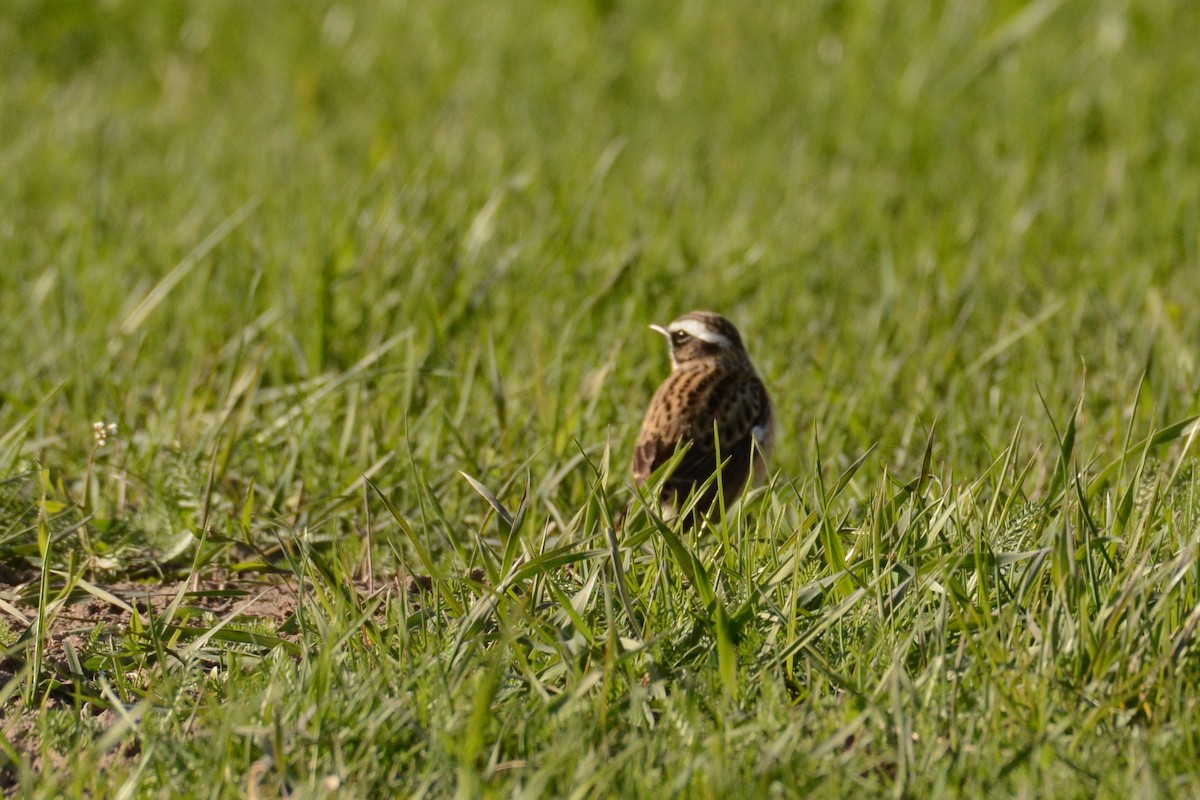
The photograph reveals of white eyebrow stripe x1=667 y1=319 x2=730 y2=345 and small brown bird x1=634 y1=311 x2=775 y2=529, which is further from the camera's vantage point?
white eyebrow stripe x1=667 y1=319 x2=730 y2=345

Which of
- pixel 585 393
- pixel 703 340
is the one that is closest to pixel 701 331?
pixel 703 340

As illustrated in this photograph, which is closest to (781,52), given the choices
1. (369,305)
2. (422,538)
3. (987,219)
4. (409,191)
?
(987,219)

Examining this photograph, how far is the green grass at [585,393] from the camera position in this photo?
12.0ft

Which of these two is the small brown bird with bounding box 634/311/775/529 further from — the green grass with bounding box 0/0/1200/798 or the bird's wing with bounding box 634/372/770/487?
the green grass with bounding box 0/0/1200/798

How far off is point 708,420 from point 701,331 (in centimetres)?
54

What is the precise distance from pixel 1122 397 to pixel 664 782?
3.23 meters

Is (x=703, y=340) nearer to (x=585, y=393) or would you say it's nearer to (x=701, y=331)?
(x=701, y=331)

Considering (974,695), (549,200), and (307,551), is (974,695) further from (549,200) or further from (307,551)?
(549,200)

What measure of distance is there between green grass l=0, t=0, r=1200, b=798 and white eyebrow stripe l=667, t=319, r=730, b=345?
33cm

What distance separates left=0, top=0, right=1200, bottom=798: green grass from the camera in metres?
3.65

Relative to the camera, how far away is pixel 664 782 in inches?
137

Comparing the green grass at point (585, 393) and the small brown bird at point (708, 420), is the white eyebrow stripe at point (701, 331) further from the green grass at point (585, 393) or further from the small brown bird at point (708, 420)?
the green grass at point (585, 393)

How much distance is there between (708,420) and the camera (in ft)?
18.3

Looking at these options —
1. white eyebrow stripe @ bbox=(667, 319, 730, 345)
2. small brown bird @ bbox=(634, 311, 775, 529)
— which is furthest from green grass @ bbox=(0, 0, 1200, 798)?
white eyebrow stripe @ bbox=(667, 319, 730, 345)
